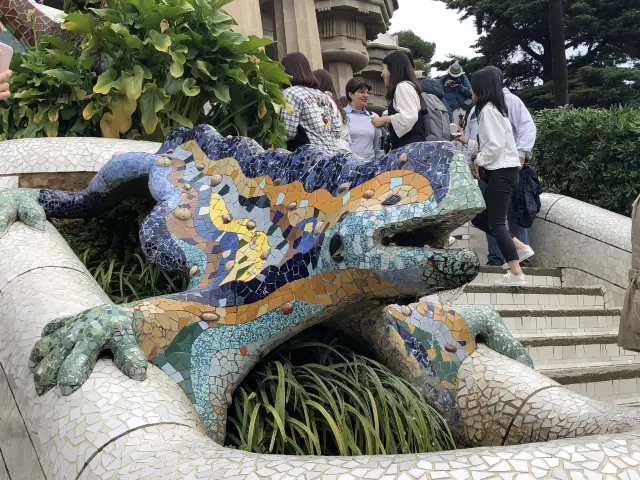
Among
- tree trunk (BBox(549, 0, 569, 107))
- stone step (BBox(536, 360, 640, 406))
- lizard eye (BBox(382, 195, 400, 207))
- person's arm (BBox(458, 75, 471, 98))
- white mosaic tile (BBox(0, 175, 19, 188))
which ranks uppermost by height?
tree trunk (BBox(549, 0, 569, 107))

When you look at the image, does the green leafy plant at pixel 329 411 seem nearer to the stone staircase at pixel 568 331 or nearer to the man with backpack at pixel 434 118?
the stone staircase at pixel 568 331

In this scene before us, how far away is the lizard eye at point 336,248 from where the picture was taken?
250cm

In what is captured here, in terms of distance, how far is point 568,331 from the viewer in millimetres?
6332

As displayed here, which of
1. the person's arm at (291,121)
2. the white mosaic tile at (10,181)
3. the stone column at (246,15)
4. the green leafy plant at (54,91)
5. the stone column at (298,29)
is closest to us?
the white mosaic tile at (10,181)

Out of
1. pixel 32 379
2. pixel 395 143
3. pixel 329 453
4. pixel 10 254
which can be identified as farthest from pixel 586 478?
pixel 395 143

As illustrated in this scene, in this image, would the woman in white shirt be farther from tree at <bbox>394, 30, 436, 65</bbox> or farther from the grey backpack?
tree at <bbox>394, 30, 436, 65</bbox>

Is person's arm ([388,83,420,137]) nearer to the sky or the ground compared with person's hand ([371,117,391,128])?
nearer to the sky

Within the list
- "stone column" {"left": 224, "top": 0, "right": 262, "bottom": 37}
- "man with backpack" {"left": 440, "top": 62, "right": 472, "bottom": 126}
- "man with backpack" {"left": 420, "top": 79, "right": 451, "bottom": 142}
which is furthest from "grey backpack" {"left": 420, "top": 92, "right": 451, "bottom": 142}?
"stone column" {"left": 224, "top": 0, "right": 262, "bottom": 37}

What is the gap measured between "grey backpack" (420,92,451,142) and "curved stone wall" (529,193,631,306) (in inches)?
52.4

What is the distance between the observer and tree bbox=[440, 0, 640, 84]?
26.0 m

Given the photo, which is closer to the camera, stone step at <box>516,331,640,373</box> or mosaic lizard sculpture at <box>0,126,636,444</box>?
mosaic lizard sculpture at <box>0,126,636,444</box>

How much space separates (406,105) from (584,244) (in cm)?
231

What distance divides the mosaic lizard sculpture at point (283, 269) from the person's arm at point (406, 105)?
311 cm

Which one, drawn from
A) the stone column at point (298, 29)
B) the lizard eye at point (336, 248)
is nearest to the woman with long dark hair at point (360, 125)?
the lizard eye at point (336, 248)
